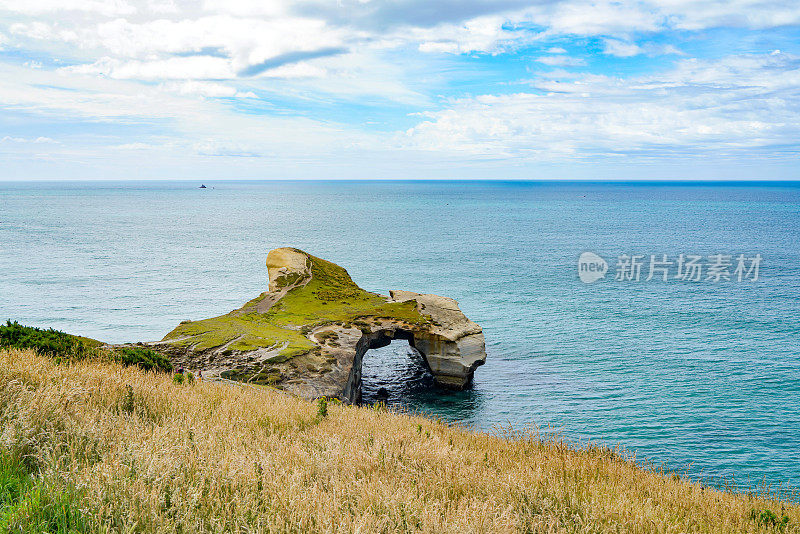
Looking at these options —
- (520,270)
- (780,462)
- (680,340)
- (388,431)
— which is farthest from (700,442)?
(520,270)

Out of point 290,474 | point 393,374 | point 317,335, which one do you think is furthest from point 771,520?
point 393,374

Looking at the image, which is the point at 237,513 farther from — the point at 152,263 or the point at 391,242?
the point at 391,242

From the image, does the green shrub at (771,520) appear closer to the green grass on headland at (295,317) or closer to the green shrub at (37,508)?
the green shrub at (37,508)

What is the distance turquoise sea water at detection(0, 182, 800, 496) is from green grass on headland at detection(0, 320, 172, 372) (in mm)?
11055

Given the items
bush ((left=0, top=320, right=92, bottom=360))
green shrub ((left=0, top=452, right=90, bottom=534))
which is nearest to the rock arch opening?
bush ((left=0, top=320, right=92, bottom=360))

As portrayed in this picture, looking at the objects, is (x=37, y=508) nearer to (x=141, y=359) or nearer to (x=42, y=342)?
(x=42, y=342)

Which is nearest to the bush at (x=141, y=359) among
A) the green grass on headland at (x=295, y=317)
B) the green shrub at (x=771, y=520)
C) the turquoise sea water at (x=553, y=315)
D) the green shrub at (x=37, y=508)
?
the green grass on headland at (x=295, y=317)

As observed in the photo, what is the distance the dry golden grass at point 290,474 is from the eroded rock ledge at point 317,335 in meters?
12.1

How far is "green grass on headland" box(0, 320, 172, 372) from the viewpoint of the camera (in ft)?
43.2

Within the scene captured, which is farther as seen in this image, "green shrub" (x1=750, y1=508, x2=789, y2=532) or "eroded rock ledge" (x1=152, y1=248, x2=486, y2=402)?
"eroded rock ledge" (x1=152, y1=248, x2=486, y2=402)

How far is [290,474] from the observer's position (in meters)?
7.45

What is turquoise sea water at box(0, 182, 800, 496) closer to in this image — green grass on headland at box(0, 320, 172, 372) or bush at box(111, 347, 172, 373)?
bush at box(111, 347, 172, 373)

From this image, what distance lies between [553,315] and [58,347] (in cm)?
3953

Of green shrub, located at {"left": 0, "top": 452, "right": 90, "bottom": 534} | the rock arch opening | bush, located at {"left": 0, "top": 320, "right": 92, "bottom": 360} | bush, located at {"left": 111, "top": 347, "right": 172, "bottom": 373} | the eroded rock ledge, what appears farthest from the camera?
the rock arch opening
